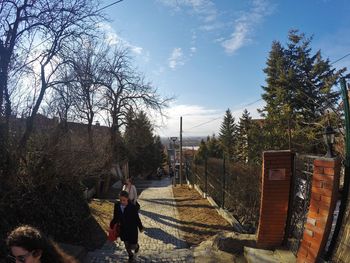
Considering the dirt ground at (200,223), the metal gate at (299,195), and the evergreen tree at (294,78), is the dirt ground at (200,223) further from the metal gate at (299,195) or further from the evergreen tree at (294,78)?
the evergreen tree at (294,78)

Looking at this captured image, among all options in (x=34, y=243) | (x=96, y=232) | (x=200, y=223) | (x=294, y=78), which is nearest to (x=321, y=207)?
(x=34, y=243)

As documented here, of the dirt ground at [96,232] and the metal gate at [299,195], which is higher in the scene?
the metal gate at [299,195]

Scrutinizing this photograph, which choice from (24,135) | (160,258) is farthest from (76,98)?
(160,258)

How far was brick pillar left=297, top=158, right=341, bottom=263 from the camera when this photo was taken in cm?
440

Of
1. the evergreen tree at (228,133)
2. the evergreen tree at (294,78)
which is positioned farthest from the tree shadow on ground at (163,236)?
the evergreen tree at (228,133)

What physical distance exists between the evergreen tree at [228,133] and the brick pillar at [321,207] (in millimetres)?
Answer: 52239

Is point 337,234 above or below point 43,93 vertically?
below

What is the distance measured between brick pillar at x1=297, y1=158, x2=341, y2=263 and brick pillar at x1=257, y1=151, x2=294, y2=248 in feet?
4.04

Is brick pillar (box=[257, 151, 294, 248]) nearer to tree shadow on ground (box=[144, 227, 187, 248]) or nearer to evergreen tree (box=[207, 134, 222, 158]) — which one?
tree shadow on ground (box=[144, 227, 187, 248])

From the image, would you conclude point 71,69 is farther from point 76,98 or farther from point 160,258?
point 160,258

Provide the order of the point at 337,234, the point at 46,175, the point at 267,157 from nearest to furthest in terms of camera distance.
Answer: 1. the point at 337,234
2. the point at 267,157
3. the point at 46,175

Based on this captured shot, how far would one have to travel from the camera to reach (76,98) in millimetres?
11922

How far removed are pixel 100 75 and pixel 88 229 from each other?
37.9 ft

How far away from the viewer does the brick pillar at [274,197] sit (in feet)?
19.8
